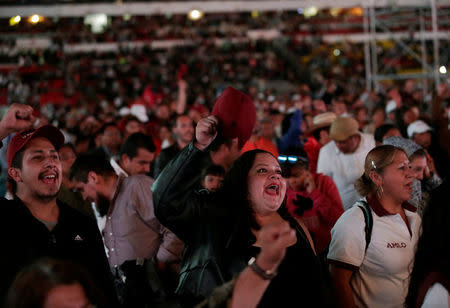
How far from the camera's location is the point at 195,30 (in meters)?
33.2

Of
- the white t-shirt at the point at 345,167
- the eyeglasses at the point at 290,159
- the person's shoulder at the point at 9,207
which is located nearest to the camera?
the person's shoulder at the point at 9,207

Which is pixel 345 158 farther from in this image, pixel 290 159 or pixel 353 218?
pixel 353 218

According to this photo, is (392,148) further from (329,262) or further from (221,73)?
(221,73)

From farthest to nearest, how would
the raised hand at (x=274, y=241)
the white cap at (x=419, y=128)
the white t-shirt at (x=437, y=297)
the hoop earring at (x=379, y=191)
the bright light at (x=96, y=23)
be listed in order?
1. the bright light at (x=96, y=23)
2. the white cap at (x=419, y=128)
3. the hoop earring at (x=379, y=191)
4. the white t-shirt at (x=437, y=297)
5. the raised hand at (x=274, y=241)

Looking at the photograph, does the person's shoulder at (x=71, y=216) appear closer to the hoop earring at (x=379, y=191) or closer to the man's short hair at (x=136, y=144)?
the hoop earring at (x=379, y=191)

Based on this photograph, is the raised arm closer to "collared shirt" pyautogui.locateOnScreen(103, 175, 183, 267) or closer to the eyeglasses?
"collared shirt" pyautogui.locateOnScreen(103, 175, 183, 267)

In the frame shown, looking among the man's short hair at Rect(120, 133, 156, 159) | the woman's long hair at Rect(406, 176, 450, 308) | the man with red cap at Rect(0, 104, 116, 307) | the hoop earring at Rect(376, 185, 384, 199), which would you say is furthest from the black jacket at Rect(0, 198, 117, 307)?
the man's short hair at Rect(120, 133, 156, 159)

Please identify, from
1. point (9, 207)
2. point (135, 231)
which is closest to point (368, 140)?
point (135, 231)

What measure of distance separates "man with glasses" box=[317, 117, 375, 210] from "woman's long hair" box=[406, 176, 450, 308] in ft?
10.5

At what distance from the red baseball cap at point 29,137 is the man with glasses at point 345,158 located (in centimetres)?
322

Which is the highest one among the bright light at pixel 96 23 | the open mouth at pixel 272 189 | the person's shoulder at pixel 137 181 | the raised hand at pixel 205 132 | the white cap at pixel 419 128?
the bright light at pixel 96 23

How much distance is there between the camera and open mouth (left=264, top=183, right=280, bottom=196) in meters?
2.80

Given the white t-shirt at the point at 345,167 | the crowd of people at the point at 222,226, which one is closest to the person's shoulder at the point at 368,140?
the white t-shirt at the point at 345,167

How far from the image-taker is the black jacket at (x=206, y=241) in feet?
8.36
